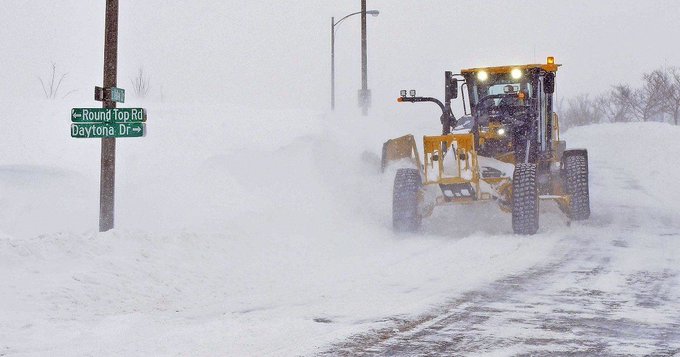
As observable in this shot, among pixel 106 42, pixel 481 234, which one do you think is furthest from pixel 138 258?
pixel 481 234

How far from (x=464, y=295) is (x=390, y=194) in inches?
319

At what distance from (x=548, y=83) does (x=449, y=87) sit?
167cm

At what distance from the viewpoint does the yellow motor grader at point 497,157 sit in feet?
41.6

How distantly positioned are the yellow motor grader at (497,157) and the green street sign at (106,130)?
448 centimetres

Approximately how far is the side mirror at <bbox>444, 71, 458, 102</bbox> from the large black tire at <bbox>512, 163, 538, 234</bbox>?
7.70ft

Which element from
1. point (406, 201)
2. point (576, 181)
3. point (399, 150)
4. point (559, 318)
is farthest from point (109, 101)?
point (576, 181)

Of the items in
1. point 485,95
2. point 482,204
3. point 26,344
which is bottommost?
point 26,344

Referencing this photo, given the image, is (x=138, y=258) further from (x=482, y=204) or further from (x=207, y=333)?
(x=482, y=204)

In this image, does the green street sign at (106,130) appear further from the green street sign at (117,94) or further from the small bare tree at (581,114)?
the small bare tree at (581,114)

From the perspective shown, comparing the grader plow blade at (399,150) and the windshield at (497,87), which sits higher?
the windshield at (497,87)

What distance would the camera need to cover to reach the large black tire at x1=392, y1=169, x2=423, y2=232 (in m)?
12.9

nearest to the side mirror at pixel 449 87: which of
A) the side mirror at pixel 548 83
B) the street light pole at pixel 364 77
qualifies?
the side mirror at pixel 548 83

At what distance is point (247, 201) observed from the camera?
15.1 meters

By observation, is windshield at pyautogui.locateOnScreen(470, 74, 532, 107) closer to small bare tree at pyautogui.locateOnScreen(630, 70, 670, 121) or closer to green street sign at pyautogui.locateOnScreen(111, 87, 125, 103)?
green street sign at pyautogui.locateOnScreen(111, 87, 125, 103)
